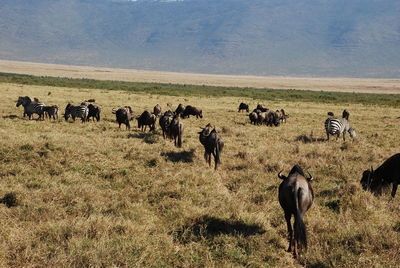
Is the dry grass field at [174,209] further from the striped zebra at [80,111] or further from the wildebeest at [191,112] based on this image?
the wildebeest at [191,112]

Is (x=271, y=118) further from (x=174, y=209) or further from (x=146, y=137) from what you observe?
(x=174, y=209)

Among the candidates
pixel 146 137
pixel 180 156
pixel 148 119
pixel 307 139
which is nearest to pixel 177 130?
pixel 180 156

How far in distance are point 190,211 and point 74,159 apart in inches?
229

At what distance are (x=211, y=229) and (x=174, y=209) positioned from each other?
121cm

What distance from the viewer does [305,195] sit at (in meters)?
7.05

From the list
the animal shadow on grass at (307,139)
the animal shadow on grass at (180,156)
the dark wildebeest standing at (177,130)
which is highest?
the dark wildebeest standing at (177,130)

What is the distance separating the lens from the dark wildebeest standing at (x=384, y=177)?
10.1m

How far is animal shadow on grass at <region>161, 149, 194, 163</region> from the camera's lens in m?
13.9

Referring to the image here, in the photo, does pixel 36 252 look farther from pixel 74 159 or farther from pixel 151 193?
pixel 74 159

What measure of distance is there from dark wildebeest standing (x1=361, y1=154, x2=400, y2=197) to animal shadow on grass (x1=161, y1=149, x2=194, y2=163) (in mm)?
6138

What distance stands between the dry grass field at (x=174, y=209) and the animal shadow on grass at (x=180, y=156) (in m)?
0.04

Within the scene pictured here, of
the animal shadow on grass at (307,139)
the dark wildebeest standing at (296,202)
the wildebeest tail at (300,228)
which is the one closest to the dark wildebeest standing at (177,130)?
the animal shadow on grass at (307,139)

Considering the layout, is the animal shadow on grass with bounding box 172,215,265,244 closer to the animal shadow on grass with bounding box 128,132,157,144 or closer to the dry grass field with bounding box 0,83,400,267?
the dry grass field with bounding box 0,83,400,267

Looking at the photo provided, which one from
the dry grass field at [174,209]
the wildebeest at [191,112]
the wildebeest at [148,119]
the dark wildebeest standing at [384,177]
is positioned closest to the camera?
the dry grass field at [174,209]
